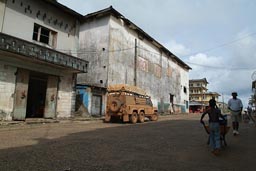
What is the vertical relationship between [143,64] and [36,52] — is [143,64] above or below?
above

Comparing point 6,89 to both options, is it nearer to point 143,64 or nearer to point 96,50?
point 96,50

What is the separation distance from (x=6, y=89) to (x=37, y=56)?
269 cm

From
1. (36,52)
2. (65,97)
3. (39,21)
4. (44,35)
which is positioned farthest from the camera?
(65,97)

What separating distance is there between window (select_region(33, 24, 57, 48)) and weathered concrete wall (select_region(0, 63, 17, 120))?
324 cm

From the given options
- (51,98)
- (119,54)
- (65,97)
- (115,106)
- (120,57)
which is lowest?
(115,106)

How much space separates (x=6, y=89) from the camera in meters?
13.5

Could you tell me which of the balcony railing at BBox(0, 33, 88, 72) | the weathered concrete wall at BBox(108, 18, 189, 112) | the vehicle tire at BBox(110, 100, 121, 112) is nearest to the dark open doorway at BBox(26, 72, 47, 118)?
the balcony railing at BBox(0, 33, 88, 72)

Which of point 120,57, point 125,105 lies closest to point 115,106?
point 125,105

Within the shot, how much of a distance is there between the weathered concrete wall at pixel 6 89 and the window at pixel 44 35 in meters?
3.24

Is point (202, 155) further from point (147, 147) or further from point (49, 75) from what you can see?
point (49, 75)

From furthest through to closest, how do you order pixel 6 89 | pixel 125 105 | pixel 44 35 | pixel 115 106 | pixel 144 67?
pixel 144 67, pixel 115 106, pixel 125 105, pixel 44 35, pixel 6 89

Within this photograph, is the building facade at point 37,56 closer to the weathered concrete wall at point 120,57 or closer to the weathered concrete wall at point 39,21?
the weathered concrete wall at point 39,21

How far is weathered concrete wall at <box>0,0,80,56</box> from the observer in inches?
548

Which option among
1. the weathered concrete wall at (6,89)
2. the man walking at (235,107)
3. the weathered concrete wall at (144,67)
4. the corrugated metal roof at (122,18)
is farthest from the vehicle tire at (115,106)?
the man walking at (235,107)
